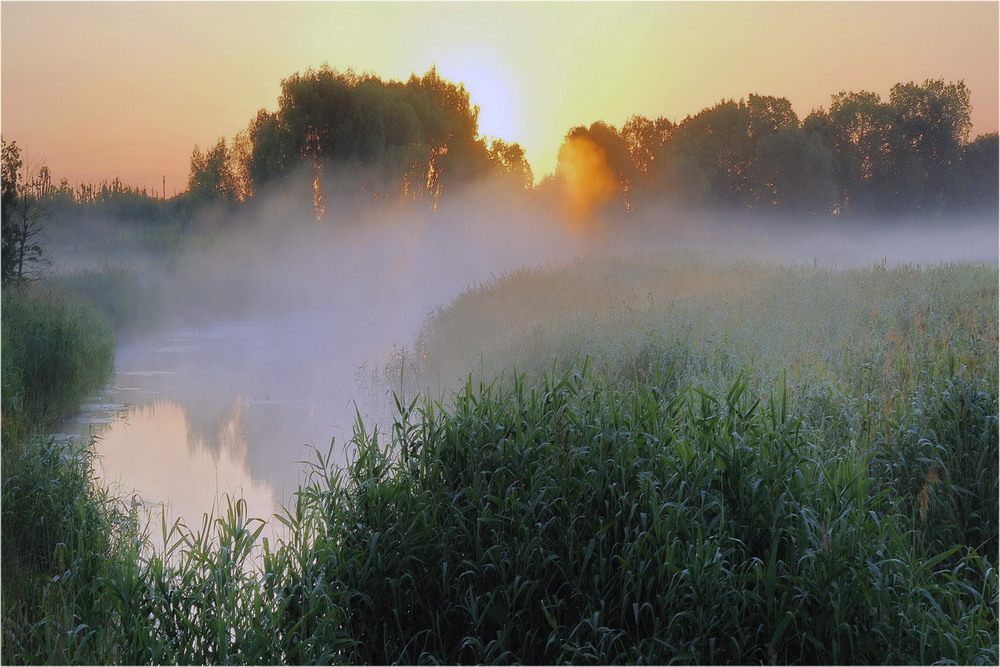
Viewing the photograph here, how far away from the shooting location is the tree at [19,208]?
1109 cm

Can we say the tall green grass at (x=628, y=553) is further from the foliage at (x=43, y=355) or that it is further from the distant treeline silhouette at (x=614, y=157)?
the distant treeline silhouette at (x=614, y=157)

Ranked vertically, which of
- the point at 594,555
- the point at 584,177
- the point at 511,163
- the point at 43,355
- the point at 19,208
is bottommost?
the point at 594,555

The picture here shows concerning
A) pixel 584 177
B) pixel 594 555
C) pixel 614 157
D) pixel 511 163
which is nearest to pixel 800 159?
pixel 614 157

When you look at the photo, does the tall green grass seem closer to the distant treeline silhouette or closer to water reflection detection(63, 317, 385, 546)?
water reflection detection(63, 317, 385, 546)

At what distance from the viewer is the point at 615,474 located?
15.2 feet

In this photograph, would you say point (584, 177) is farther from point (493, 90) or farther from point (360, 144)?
point (493, 90)

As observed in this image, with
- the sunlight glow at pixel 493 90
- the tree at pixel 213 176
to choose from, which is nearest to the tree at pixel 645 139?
the sunlight glow at pixel 493 90

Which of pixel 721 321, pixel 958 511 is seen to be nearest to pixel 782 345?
pixel 721 321

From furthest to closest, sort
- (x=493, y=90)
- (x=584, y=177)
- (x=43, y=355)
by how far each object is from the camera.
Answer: (x=584, y=177) → (x=493, y=90) → (x=43, y=355)

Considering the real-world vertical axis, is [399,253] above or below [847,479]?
above

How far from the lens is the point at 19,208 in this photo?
37.9ft

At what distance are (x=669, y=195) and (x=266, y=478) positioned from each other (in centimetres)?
1226

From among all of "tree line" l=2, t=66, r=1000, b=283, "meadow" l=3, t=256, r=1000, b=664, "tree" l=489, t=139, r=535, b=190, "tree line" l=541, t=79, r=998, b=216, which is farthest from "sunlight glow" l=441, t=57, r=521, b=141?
"meadow" l=3, t=256, r=1000, b=664

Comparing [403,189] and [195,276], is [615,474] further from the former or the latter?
[195,276]
